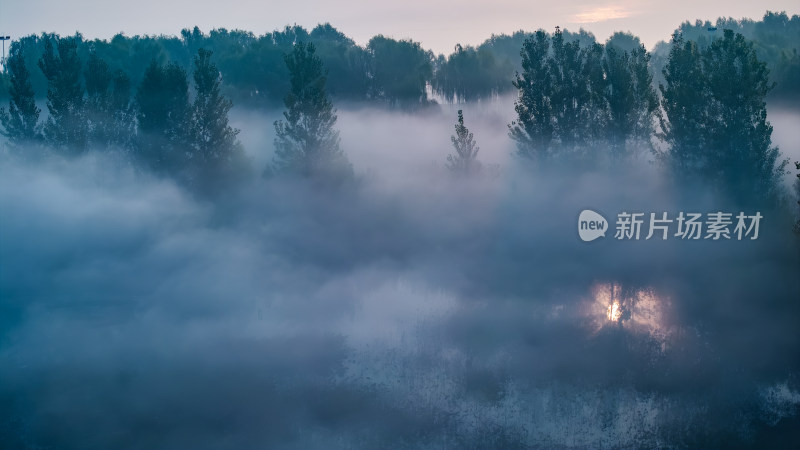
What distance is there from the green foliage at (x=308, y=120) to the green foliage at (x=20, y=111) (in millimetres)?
17928

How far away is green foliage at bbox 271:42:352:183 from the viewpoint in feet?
143

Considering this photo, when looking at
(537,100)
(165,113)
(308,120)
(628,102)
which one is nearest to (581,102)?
(537,100)

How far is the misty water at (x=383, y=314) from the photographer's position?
73.0 feet

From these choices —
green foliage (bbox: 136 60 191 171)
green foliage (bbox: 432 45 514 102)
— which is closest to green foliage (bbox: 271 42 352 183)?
green foliage (bbox: 136 60 191 171)

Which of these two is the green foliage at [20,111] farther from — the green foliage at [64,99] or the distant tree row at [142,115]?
the green foliage at [64,99]

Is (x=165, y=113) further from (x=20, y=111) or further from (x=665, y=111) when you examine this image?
(x=665, y=111)

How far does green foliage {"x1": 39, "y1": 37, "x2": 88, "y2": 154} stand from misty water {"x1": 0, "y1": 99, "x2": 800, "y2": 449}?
2.32 metres

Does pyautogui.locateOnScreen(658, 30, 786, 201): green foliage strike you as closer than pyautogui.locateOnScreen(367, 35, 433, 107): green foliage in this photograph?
Yes

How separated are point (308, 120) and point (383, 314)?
672 inches

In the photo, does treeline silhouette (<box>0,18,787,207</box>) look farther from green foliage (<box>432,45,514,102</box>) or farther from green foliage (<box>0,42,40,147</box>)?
green foliage (<box>432,45,514,102</box>)

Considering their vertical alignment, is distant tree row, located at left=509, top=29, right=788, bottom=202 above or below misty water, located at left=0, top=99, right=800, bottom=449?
above

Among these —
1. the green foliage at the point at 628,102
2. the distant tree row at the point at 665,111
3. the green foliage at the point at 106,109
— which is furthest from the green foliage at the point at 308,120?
the green foliage at the point at 628,102

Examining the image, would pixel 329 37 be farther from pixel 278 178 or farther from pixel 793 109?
pixel 793 109

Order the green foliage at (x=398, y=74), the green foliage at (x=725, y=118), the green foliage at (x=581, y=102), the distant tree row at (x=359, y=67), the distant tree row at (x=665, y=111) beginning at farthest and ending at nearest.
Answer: the green foliage at (x=398, y=74) < the distant tree row at (x=359, y=67) < the green foliage at (x=581, y=102) < the distant tree row at (x=665, y=111) < the green foliage at (x=725, y=118)
